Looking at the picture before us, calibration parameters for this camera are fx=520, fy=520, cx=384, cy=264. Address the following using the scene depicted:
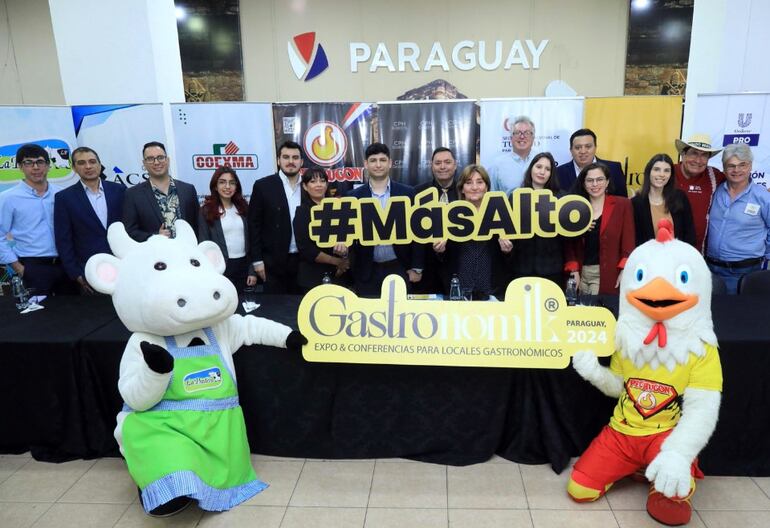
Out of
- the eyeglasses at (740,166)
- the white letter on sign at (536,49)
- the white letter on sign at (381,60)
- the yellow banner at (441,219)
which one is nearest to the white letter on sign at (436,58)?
the white letter on sign at (381,60)

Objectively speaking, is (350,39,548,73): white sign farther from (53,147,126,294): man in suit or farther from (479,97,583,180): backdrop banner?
(53,147,126,294): man in suit

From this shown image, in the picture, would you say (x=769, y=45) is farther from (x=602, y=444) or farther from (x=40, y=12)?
(x=40, y=12)

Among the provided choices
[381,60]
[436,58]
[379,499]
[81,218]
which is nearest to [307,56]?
[381,60]

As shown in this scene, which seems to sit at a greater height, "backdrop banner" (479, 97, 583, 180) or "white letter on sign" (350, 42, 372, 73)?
"white letter on sign" (350, 42, 372, 73)

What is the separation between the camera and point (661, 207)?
2994mm

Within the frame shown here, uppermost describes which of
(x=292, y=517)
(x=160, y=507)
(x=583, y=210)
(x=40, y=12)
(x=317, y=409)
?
(x=40, y=12)

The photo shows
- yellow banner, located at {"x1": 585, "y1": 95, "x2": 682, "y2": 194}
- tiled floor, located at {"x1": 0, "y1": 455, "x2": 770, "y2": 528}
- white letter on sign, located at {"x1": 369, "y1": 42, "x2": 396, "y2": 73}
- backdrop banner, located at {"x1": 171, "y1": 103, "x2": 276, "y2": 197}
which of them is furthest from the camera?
white letter on sign, located at {"x1": 369, "y1": 42, "x2": 396, "y2": 73}

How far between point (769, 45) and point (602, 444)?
409 cm

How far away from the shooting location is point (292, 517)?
2.13 m

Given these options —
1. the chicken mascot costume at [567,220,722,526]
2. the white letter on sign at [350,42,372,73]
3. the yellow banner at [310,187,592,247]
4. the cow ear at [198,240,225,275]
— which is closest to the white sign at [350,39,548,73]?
the white letter on sign at [350,42,372,73]

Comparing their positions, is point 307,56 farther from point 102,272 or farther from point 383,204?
point 102,272

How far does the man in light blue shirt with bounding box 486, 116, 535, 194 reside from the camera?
14.0 feet

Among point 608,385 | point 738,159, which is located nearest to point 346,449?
point 608,385

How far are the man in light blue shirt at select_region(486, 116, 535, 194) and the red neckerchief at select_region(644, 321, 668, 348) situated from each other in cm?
239
